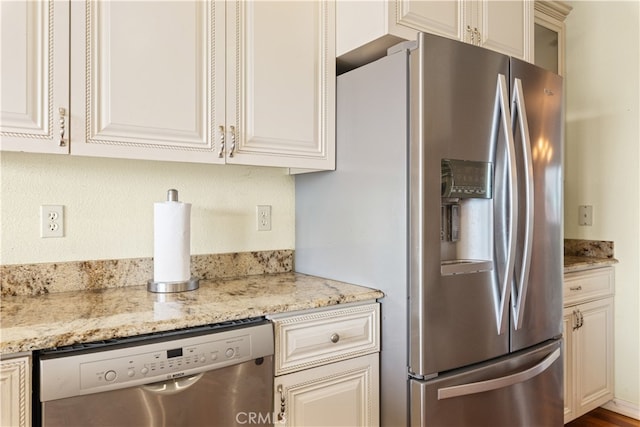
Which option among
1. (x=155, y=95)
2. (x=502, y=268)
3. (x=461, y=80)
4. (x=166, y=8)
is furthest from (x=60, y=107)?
(x=502, y=268)

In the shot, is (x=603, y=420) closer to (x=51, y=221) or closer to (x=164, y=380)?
(x=164, y=380)

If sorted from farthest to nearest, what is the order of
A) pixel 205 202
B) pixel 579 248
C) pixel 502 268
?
pixel 579 248, pixel 205 202, pixel 502 268

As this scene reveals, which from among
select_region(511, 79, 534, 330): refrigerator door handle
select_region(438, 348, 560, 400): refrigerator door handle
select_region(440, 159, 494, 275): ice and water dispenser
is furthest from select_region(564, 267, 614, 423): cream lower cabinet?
select_region(440, 159, 494, 275): ice and water dispenser

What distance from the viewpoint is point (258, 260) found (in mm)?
1947

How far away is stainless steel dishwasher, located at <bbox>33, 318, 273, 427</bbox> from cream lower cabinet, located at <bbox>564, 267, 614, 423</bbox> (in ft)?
5.69

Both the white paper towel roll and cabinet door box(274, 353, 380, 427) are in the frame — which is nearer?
cabinet door box(274, 353, 380, 427)

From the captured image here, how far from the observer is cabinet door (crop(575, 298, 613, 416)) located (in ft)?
7.62

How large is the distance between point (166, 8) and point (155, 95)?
0.30m

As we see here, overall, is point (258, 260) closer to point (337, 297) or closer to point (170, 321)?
point (337, 297)

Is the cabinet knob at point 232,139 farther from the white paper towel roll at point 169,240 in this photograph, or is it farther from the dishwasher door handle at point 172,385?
the dishwasher door handle at point 172,385

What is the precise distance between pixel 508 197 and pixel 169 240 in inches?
48.3

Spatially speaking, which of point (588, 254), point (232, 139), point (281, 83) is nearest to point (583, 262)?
point (588, 254)

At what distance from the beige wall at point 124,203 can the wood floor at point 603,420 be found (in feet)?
6.45

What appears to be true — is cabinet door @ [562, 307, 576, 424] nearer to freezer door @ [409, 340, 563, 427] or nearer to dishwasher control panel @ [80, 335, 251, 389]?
freezer door @ [409, 340, 563, 427]
